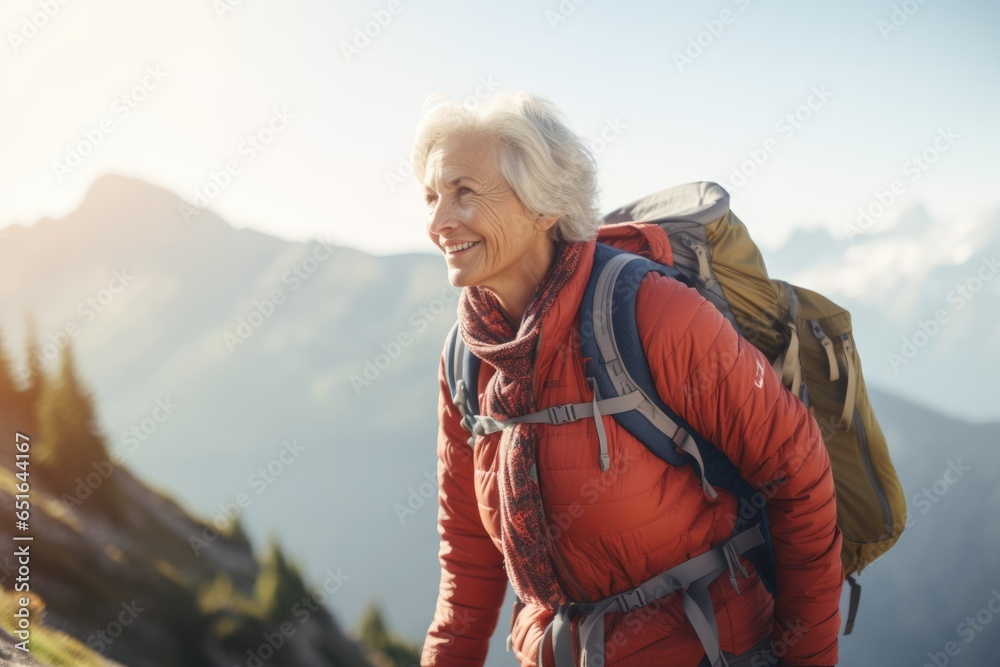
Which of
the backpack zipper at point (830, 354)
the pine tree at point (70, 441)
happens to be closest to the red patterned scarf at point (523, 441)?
the backpack zipper at point (830, 354)

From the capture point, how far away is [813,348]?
1762 mm

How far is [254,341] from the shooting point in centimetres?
429

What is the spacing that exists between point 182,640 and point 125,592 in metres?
0.30

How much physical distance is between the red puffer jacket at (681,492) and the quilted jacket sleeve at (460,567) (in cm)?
17

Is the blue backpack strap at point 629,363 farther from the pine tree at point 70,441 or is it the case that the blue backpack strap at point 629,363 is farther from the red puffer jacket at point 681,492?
the pine tree at point 70,441

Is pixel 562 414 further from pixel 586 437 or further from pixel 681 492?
pixel 681 492

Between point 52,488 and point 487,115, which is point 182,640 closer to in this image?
point 52,488

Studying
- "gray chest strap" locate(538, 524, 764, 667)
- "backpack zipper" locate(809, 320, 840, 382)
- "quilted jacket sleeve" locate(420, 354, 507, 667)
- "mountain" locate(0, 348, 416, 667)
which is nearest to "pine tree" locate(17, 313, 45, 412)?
"mountain" locate(0, 348, 416, 667)

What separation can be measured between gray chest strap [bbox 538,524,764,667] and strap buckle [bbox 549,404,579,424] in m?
0.39

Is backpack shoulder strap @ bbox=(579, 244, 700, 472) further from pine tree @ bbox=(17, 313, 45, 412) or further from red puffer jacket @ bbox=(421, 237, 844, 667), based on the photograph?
pine tree @ bbox=(17, 313, 45, 412)

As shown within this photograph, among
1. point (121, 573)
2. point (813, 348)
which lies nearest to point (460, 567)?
point (813, 348)

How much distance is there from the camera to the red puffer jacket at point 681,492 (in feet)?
4.73

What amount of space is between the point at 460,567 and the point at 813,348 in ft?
3.46

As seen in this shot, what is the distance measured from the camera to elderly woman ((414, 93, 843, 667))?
1.46m
